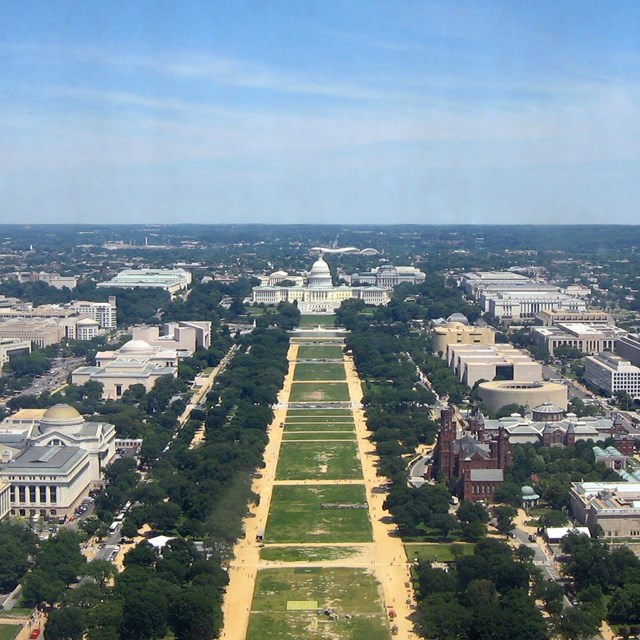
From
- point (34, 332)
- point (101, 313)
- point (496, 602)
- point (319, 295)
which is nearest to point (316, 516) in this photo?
point (496, 602)

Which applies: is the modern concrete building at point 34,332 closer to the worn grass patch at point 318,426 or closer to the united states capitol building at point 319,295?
the united states capitol building at point 319,295

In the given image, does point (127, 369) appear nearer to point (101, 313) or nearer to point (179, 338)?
point (179, 338)

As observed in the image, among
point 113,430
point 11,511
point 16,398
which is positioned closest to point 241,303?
point 16,398

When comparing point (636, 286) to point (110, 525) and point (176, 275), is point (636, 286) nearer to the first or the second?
Result: point (176, 275)

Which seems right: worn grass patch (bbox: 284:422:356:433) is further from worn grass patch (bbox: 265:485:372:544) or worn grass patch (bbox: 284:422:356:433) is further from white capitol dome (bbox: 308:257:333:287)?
white capitol dome (bbox: 308:257:333:287)

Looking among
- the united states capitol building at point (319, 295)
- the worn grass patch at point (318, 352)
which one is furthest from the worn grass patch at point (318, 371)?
the united states capitol building at point (319, 295)

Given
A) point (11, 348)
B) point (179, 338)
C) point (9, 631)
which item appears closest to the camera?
point (9, 631)

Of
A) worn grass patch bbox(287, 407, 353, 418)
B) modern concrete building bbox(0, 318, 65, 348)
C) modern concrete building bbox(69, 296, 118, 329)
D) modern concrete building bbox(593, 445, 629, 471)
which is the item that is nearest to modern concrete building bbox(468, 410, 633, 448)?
modern concrete building bbox(593, 445, 629, 471)
